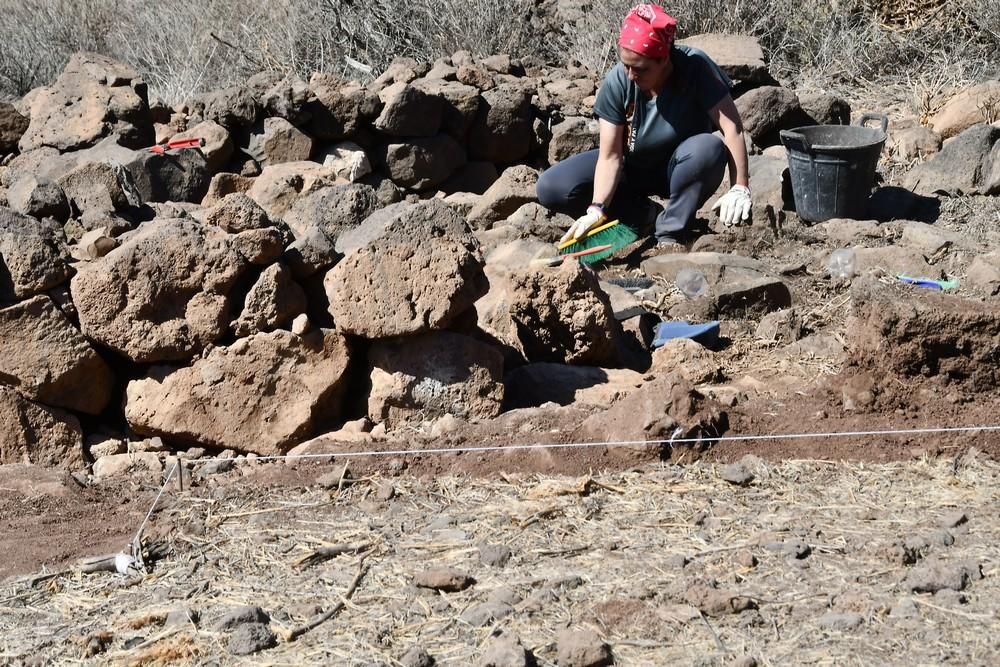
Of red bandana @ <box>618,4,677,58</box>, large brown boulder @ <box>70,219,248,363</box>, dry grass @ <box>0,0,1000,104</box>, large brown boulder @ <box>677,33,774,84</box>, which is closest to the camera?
large brown boulder @ <box>70,219,248,363</box>

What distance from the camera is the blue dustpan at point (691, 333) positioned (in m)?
5.49

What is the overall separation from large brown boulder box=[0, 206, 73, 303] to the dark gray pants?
3234 millimetres

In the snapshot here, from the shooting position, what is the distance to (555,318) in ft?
16.8

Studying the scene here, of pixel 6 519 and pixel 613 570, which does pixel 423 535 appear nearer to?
pixel 613 570

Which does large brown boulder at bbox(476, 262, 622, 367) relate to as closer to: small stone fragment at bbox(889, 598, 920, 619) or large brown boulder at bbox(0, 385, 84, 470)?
large brown boulder at bbox(0, 385, 84, 470)

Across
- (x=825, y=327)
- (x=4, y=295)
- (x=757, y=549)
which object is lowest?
(x=825, y=327)

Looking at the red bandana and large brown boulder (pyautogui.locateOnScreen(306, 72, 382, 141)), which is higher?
the red bandana

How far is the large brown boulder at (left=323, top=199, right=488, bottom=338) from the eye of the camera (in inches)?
177

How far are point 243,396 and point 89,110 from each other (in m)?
3.76

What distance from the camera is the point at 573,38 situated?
1144cm

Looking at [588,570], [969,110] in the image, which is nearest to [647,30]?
[588,570]

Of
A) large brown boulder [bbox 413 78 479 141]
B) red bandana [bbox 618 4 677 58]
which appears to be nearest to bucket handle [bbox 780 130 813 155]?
red bandana [bbox 618 4 677 58]

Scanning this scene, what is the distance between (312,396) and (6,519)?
1175 millimetres

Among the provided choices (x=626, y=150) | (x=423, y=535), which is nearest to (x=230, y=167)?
(x=626, y=150)
